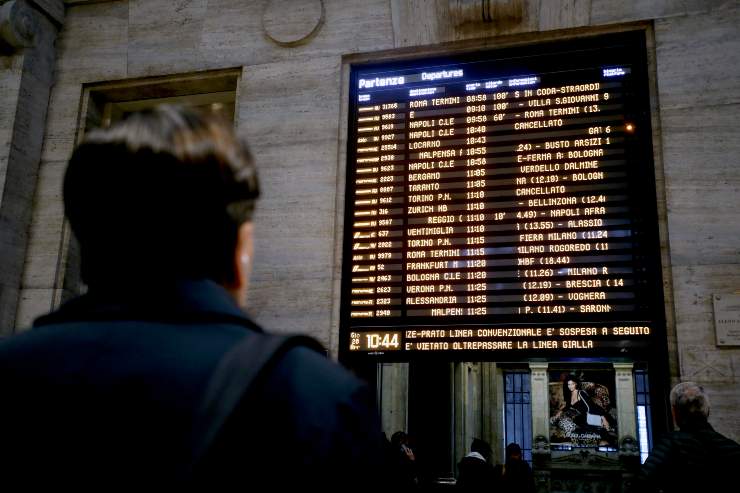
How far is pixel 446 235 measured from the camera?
502cm

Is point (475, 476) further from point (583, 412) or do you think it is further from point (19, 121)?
point (583, 412)

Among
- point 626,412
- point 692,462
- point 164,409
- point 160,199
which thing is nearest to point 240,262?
point 160,199

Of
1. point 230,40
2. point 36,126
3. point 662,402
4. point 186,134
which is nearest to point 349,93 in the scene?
point 230,40

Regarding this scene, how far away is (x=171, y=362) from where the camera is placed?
75 cm

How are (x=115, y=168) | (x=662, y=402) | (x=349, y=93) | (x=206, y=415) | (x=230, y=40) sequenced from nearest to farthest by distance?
(x=206, y=415) → (x=115, y=168) → (x=662, y=402) → (x=349, y=93) → (x=230, y=40)

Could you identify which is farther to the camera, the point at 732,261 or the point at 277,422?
the point at 732,261

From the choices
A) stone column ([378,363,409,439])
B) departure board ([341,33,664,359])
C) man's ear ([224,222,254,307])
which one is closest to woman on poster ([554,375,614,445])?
stone column ([378,363,409,439])

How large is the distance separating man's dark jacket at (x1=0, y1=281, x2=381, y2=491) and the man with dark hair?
2.64 meters

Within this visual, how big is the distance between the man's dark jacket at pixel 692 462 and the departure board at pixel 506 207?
1.51 metres

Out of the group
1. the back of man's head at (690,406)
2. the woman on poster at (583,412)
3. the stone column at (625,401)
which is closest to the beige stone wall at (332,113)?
the back of man's head at (690,406)

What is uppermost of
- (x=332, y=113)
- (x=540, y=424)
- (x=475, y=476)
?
(x=332, y=113)

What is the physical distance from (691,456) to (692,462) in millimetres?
27

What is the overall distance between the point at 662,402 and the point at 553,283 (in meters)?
1.12

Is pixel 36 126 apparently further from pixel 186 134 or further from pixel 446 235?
pixel 186 134
